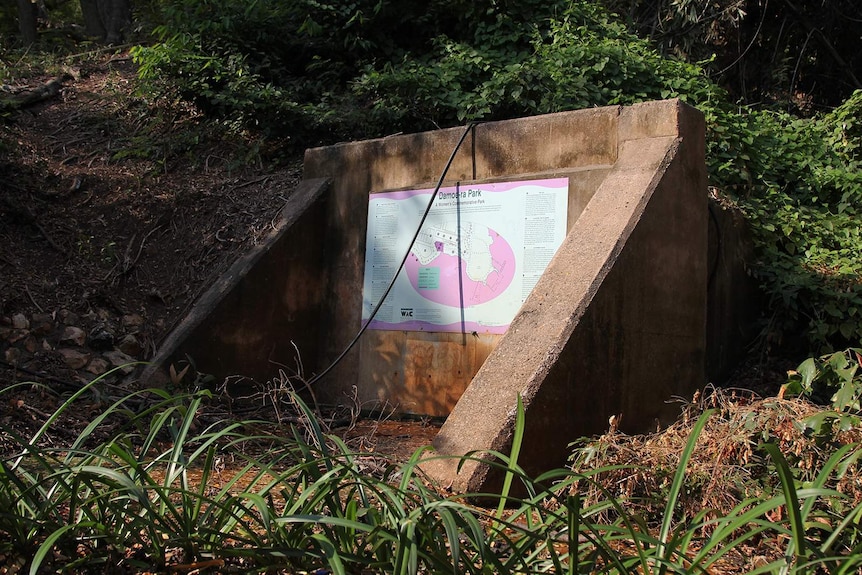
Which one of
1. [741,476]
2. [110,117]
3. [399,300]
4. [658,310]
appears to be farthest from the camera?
[110,117]

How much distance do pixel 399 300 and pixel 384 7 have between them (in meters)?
4.87

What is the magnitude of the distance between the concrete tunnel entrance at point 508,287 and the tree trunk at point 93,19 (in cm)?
936

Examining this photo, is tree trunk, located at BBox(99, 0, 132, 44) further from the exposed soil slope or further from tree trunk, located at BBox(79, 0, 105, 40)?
the exposed soil slope

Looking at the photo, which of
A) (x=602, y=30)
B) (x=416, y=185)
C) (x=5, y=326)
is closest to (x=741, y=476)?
(x=416, y=185)

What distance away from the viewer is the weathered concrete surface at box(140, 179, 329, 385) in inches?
253

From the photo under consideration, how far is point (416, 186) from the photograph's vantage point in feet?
22.0

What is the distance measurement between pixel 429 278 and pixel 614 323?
200 centimetres

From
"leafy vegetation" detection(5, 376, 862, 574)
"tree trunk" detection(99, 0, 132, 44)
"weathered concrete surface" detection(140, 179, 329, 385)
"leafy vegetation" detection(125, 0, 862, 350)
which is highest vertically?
"tree trunk" detection(99, 0, 132, 44)

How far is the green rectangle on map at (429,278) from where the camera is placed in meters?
6.39

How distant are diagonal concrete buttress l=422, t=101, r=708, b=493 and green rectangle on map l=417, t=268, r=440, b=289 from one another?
4.94ft

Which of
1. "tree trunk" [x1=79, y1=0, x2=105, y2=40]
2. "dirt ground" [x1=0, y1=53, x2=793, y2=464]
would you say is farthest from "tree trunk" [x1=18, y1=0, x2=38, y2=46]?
"dirt ground" [x1=0, y1=53, x2=793, y2=464]

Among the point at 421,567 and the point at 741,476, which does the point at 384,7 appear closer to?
the point at 741,476

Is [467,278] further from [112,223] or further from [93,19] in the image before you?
[93,19]

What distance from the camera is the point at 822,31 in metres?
11.7
